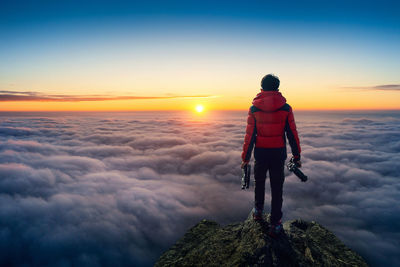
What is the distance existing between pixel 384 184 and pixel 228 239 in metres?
40.3

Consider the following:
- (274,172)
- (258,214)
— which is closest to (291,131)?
(274,172)

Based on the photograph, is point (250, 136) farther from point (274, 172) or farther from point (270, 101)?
point (274, 172)

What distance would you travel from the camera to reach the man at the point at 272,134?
145 inches

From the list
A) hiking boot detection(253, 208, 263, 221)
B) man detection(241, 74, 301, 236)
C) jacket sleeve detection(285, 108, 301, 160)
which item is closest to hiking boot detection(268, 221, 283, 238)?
man detection(241, 74, 301, 236)

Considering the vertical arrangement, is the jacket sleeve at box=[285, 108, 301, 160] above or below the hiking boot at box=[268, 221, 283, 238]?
above

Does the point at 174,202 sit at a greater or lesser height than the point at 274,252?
lesser

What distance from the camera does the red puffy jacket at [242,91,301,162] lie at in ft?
12.0

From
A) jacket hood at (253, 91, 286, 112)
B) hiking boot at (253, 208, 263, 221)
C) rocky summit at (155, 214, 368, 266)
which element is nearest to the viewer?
rocky summit at (155, 214, 368, 266)

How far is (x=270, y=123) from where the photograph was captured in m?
3.74

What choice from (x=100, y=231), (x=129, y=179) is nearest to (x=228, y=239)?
(x=100, y=231)

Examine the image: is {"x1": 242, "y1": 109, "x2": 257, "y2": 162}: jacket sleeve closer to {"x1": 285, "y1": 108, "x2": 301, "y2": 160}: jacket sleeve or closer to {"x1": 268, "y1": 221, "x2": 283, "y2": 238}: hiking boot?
{"x1": 285, "y1": 108, "x2": 301, "y2": 160}: jacket sleeve

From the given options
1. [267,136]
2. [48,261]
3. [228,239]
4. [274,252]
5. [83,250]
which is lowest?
[48,261]

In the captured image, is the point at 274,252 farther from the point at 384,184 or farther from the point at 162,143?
the point at 162,143

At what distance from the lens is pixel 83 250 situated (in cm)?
1825
